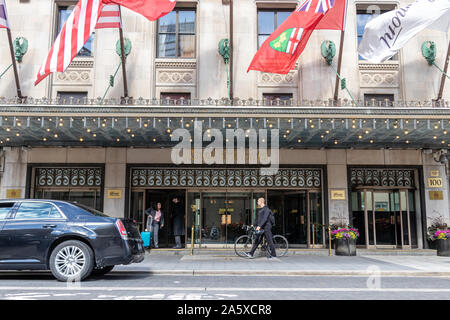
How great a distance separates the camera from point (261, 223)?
12.1 m

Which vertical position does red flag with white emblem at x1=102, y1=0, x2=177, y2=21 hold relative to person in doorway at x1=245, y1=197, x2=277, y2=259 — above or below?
above

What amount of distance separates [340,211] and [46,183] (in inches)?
456

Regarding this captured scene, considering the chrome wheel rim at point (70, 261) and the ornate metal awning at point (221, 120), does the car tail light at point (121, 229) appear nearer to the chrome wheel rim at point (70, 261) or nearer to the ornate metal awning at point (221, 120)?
the chrome wheel rim at point (70, 261)

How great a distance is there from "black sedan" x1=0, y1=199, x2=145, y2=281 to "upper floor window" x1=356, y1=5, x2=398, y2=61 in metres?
13.7

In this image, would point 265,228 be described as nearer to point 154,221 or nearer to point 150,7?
point 154,221

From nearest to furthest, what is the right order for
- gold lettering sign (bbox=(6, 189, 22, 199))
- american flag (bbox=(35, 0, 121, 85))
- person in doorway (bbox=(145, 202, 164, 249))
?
1. american flag (bbox=(35, 0, 121, 85))
2. person in doorway (bbox=(145, 202, 164, 249))
3. gold lettering sign (bbox=(6, 189, 22, 199))

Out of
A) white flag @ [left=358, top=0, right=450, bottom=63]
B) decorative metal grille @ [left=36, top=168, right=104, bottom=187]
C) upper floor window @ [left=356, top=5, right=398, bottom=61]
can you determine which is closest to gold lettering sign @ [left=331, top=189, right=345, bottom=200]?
white flag @ [left=358, top=0, right=450, bottom=63]

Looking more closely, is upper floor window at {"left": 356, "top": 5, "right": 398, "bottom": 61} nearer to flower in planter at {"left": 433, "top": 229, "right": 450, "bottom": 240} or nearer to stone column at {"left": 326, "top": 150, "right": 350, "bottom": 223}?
stone column at {"left": 326, "top": 150, "right": 350, "bottom": 223}

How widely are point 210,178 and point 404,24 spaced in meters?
8.66

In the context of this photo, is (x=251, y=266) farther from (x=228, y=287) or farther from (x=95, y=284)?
(x=95, y=284)

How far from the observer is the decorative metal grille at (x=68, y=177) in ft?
51.6

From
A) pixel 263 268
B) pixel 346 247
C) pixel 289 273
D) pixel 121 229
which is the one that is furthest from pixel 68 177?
pixel 346 247

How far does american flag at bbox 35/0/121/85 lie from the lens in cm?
1191
